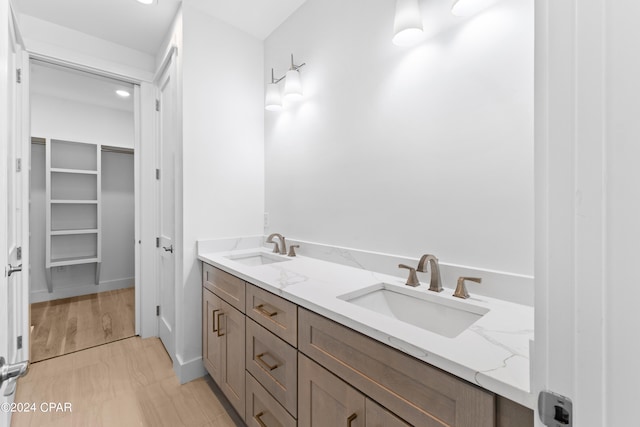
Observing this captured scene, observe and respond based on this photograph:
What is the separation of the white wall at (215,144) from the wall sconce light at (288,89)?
1.04ft

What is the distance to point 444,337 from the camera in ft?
2.34

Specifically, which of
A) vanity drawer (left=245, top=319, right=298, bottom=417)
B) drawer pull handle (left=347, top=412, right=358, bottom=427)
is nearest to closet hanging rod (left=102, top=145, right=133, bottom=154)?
vanity drawer (left=245, top=319, right=298, bottom=417)

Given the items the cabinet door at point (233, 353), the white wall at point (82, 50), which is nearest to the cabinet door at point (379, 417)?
the cabinet door at point (233, 353)

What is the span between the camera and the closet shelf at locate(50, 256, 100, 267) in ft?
10.7

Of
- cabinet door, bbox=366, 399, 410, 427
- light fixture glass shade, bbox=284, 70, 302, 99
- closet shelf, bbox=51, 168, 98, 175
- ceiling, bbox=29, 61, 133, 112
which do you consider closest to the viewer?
cabinet door, bbox=366, 399, 410, 427

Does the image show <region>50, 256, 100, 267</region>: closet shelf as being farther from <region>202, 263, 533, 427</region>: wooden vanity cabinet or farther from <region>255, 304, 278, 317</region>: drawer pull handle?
<region>255, 304, 278, 317</region>: drawer pull handle

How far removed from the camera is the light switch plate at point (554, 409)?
37 cm

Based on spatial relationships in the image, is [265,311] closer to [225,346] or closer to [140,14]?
[225,346]

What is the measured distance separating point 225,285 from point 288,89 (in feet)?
4.32

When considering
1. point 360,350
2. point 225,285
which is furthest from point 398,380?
point 225,285

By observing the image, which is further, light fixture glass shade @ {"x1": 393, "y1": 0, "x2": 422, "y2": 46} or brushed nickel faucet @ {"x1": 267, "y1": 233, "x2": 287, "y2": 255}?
brushed nickel faucet @ {"x1": 267, "y1": 233, "x2": 287, "y2": 255}

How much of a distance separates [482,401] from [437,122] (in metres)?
1.03

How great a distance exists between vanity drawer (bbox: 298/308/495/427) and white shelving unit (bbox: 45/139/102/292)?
12.6 feet

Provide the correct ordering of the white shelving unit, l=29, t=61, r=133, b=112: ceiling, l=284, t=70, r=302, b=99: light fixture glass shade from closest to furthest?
l=284, t=70, r=302, b=99: light fixture glass shade, l=29, t=61, r=133, b=112: ceiling, the white shelving unit
